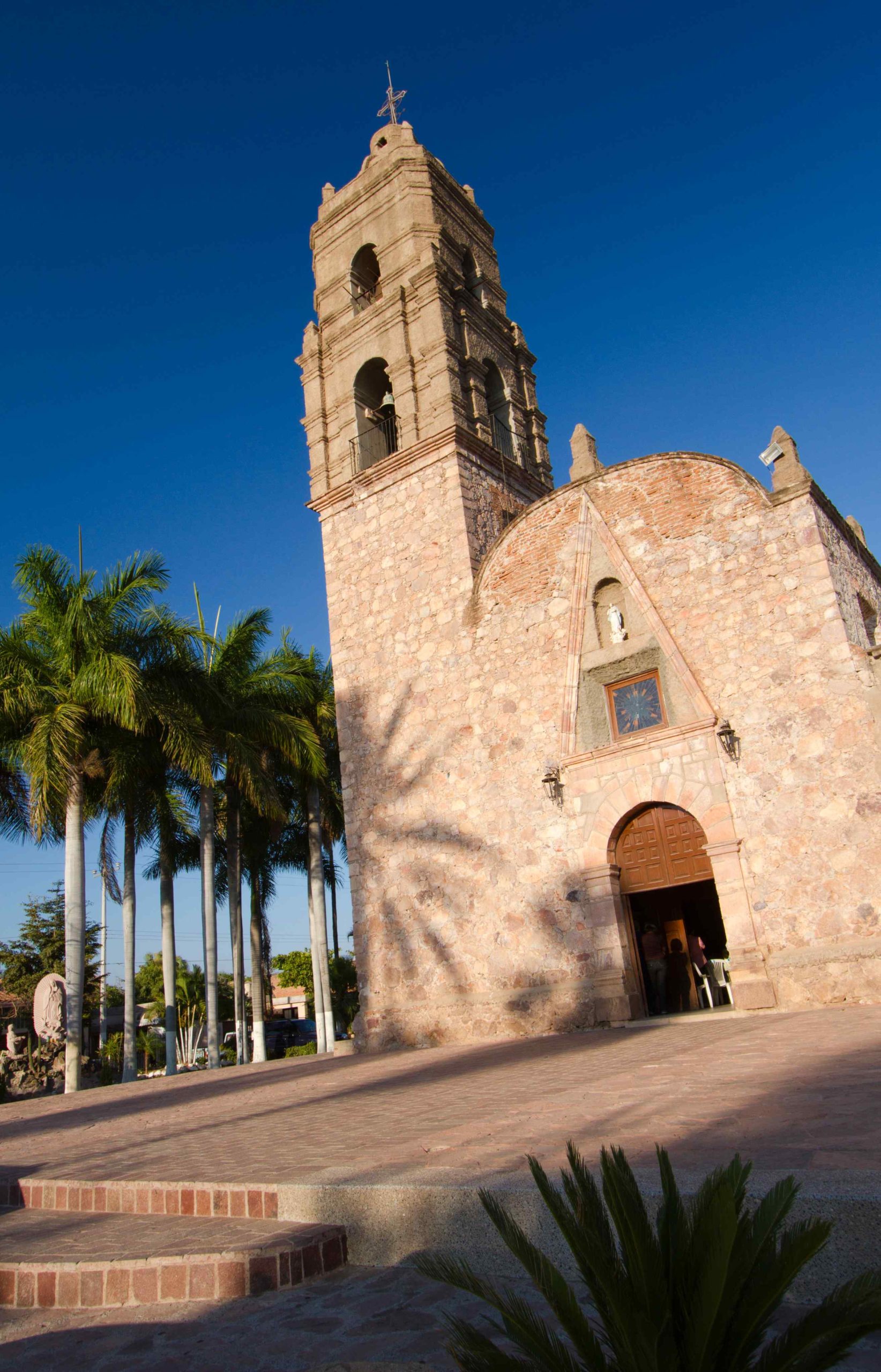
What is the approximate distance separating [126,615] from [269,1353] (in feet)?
52.0

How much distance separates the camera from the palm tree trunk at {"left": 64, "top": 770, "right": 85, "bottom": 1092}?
15.5 metres

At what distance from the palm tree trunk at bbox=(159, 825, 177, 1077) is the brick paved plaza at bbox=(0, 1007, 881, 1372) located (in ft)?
34.3

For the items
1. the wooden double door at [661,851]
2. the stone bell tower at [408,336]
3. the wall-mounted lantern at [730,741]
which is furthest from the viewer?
the stone bell tower at [408,336]

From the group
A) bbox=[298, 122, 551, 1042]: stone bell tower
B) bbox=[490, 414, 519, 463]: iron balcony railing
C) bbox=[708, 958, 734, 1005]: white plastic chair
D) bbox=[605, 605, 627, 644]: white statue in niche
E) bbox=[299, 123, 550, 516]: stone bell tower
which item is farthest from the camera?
bbox=[490, 414, 519, 463]: iron balcony railing

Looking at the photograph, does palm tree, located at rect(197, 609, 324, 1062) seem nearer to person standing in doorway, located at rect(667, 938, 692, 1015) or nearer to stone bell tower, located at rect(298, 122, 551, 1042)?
stone bell tower, located at rect(298, 122, 551, 1042)

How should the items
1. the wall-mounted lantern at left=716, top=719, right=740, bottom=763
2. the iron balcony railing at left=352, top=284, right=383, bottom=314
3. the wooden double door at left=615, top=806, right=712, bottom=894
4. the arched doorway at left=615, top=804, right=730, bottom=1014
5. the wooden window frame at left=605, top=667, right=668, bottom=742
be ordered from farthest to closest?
the iron balcony railing at left=352, top=284, right=383, bottom=314, the wooden window frame at left=605, top=667, right=668, bottom=742, the arched doorway at left=615, top=804, right=730, bottom=1014, the wooden double door at left=615, top=806, right=712, bottom=894, the wall-mounted lantern at left=716, top=719, right=740, bottom=763

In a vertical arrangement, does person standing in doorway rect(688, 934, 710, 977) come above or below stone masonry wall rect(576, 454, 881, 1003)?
below

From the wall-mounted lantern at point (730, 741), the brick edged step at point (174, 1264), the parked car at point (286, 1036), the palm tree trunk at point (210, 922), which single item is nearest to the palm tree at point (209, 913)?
the palm tree trunk at point (210, 922)

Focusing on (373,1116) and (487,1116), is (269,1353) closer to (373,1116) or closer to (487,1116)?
(487,1116)

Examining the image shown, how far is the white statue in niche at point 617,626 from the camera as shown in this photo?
43.4 feet

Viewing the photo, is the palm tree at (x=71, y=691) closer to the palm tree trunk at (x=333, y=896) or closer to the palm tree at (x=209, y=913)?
the palm tree at (x=209, y=913)

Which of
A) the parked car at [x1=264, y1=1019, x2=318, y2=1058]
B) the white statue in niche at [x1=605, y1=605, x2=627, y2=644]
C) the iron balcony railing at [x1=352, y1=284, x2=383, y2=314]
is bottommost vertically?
the parked car at [x1=264, y1=1019, x2=318, y2=1058]

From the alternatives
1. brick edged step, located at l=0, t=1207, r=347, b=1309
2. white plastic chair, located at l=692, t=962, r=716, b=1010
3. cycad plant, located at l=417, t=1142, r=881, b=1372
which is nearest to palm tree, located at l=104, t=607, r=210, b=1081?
white plastic chair, located at l=692, t=962, r=716, b=1010

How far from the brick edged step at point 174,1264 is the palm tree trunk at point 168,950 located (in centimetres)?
1458
